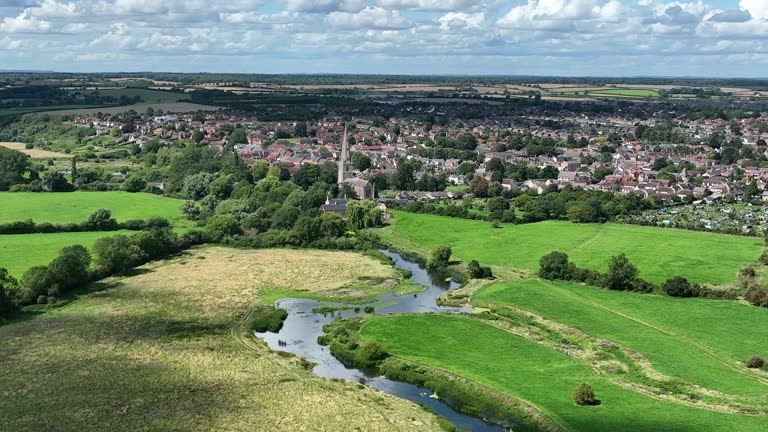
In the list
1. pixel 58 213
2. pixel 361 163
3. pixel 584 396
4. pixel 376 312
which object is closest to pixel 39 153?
pixel 58 213

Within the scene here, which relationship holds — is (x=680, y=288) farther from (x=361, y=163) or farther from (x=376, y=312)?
(x=361, y=163)

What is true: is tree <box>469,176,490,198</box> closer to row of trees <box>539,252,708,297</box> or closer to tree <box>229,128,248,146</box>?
row of trees <box>539,252,708,297</box>

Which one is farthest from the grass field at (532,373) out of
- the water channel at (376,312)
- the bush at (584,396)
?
the water channel at (376,312)

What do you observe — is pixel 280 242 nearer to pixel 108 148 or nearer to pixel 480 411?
pixel 480 411

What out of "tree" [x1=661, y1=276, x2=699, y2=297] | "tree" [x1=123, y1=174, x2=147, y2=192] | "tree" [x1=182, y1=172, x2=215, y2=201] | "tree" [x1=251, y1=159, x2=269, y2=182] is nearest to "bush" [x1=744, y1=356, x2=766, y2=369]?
"tree" [x1=661, y1=276, x2=699, y2=297]

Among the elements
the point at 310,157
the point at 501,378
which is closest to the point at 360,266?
the point at 501,378
